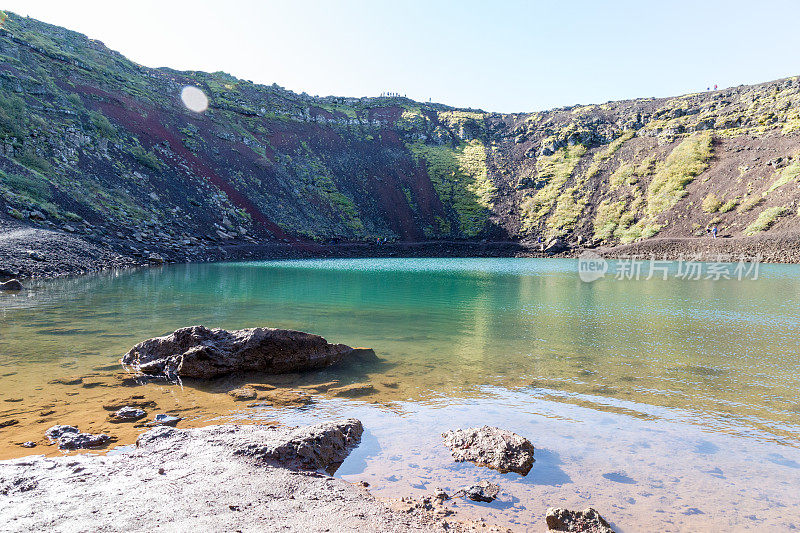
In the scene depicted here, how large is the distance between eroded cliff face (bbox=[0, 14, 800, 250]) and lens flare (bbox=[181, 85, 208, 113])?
199cm

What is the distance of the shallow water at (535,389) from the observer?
608 centimetres

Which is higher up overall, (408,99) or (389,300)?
(408,99)

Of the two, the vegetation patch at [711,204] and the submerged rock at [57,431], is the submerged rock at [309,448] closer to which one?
the submerged rock at [57,431]

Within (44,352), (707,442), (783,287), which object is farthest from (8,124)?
(783,287)

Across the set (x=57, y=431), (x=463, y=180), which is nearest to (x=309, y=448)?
(x=57, y=431)

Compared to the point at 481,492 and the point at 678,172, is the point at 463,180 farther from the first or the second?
the point at 481,492

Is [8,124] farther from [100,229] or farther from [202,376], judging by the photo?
[202,376]

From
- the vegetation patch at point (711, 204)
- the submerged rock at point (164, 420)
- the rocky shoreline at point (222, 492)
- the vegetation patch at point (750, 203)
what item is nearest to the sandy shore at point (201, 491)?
the rocky shoreline at point (222, 492)

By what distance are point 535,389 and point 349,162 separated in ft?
286

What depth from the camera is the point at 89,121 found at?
59.7 m

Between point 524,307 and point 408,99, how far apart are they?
112 metres

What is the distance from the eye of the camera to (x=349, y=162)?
305ft

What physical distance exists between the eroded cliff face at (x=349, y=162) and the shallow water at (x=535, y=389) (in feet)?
113

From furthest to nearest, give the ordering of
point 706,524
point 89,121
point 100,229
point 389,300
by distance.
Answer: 1. point 89,121
2. point 100,229
3. point 389,300
4. point 706,524
